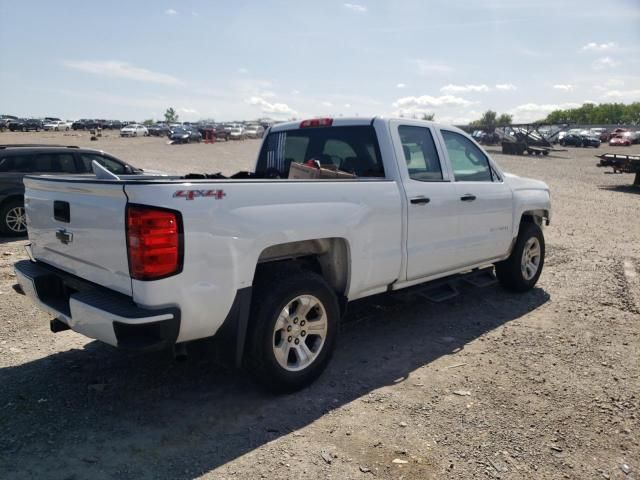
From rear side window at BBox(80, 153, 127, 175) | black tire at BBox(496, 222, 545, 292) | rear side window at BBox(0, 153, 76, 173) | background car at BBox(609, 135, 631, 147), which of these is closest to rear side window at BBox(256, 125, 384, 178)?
black tire at BBox(496, 222, 545, 292)

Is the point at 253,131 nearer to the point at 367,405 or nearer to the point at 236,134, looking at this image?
the point at 236,134

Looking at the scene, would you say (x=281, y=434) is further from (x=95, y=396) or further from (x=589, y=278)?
(x=589, y=278)

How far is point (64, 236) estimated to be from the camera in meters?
3.40

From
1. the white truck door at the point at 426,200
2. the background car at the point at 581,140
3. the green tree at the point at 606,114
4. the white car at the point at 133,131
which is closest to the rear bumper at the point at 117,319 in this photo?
the white truck door at the point at 426,200

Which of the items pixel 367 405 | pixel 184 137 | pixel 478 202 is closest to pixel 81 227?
pixel 367 405

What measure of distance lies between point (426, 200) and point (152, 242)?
246 cm

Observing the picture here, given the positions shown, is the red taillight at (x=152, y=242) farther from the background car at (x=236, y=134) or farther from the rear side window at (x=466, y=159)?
the background car at (x=236, y=134)

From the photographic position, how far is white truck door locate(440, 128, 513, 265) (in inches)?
196

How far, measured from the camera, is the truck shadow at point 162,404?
2.91 metres

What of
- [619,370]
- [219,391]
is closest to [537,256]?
[619,370]

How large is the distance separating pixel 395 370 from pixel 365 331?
856 millimetres

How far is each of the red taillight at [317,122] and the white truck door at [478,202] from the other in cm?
112

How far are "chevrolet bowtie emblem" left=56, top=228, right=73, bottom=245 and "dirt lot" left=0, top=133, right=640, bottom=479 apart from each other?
43.0 inches

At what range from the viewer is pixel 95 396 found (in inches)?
143
